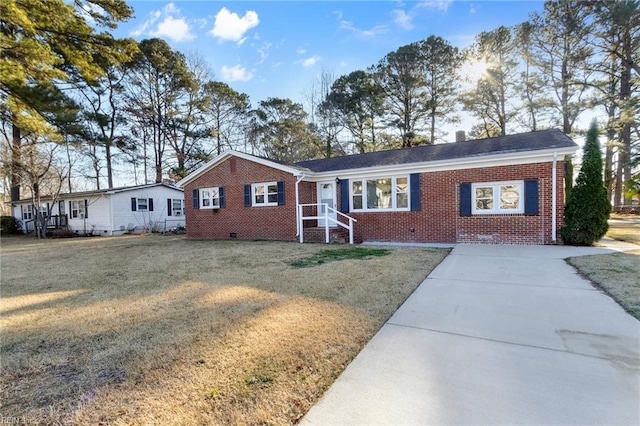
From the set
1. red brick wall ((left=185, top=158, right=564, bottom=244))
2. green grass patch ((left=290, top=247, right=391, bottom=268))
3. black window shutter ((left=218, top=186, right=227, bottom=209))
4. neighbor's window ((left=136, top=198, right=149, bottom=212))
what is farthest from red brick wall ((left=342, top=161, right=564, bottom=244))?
neighbor's window ((left=136, top=198, right=149, bottom=212))

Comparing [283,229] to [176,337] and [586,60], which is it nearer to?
[176,337]

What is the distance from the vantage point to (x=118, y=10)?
12047mm

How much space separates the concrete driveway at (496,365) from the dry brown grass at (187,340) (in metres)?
0.29

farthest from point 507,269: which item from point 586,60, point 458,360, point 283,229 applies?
point 586,60

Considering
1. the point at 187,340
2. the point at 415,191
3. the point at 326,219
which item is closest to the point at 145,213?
the point at 326,219

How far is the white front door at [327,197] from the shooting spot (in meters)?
12.7

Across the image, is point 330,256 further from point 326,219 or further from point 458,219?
point 458,219

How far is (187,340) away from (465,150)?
37.5 feet

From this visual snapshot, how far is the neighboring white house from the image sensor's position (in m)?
19.4

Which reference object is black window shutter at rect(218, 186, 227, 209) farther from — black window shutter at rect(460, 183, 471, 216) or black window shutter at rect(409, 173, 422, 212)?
black window shutter at rect(460, 183, 471, 216)

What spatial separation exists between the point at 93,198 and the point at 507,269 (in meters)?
23.5

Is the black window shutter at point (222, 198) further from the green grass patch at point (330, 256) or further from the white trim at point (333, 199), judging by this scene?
the green grass patch at point (330, 256)

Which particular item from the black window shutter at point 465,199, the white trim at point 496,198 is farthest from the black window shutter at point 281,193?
the white trim at point 496,198

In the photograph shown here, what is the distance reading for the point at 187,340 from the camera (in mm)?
3184
